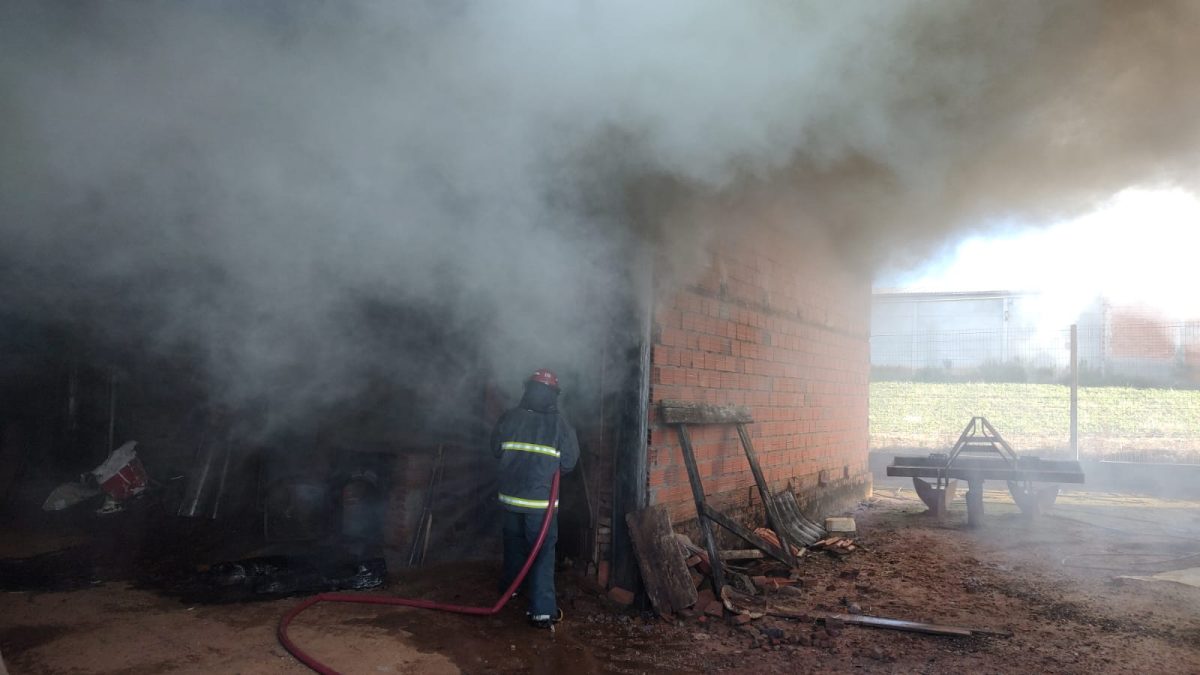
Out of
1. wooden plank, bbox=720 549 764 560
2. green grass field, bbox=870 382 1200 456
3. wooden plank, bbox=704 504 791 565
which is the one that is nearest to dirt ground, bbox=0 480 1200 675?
wooden plank, bbox=704 504 791 565

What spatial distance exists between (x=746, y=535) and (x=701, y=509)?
419 mm

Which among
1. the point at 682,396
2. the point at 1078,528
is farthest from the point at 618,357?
the point at 1078,528

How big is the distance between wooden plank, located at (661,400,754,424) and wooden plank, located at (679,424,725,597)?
0.28ft

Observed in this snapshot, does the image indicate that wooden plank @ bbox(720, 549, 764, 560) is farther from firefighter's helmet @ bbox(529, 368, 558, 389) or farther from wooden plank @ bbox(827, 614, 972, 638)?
firefighter's helmet @ bbox(529, 368, 558, 389)

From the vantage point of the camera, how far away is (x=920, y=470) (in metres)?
7.59

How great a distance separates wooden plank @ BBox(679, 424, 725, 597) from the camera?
415 centimetres

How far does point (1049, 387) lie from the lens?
1505 centimetres

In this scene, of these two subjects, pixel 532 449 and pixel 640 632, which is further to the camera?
pixel 532 449

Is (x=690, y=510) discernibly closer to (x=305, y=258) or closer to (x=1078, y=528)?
(x=305, y=258)

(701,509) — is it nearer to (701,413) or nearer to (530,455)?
(701,413)

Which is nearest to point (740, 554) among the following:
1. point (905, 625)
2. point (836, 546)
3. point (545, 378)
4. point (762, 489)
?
point (762, 489)

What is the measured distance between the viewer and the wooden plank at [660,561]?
12.7 ft

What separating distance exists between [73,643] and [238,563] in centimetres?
111

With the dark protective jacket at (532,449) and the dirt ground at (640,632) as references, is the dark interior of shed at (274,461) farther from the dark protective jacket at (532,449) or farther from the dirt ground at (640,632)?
the dark protective jacket at (532,449)
